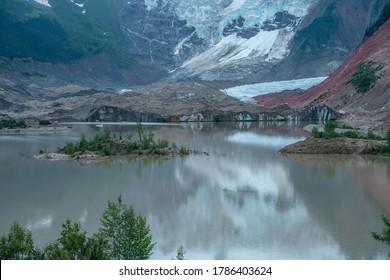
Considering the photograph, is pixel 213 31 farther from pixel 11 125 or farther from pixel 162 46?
pixel 11 125

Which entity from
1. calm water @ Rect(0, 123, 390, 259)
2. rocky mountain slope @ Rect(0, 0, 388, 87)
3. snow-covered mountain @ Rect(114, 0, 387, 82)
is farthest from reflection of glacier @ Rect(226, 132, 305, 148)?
rocky mountain slope @ Rect(0, 0, 388, 87)

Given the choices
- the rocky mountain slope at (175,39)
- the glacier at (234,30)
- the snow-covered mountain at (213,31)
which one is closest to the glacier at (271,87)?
the rocky mountain slope at (175,39)

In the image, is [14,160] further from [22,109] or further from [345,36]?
[345,36]

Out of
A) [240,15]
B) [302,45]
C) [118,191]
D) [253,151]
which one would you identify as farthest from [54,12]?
[118,191]

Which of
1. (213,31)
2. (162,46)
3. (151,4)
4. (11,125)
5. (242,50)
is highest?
(151,4)

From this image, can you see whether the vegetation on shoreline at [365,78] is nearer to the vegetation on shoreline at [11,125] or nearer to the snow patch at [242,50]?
the vegetation on shoreline at [11,125]

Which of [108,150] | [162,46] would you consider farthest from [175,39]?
[108,150]
